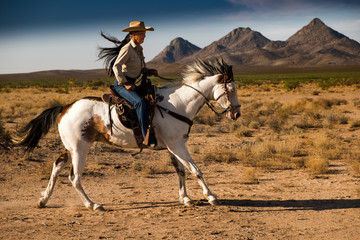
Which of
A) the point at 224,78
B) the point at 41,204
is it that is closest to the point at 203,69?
the point at 224,78

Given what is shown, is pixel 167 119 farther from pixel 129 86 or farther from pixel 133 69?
pixel 133 69

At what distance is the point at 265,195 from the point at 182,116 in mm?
2708

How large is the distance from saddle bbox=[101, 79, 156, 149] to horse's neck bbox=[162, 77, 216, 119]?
0.41 meters

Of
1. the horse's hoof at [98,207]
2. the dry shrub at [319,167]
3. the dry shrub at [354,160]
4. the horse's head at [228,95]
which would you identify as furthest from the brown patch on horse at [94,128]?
the dry shrub at [354,160]

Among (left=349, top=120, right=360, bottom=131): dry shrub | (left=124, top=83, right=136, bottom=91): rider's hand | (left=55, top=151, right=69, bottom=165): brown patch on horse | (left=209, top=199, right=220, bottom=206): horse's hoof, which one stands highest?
(left=124, top=83, right=136, bottom=91): rider's hand

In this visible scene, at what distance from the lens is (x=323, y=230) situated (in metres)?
5.44

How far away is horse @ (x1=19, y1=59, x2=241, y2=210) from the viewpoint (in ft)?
19.9

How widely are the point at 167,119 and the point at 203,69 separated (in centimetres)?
122

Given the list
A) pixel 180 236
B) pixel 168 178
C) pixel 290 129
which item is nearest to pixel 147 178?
pixel 168 178

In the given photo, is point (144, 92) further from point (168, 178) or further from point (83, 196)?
point (168, 178)

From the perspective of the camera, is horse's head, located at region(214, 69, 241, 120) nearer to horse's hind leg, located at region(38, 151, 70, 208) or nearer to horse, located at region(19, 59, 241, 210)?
horse, located at region(19, 59, 241, 210)

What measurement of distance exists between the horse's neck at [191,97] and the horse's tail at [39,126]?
227cm

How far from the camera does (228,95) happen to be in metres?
6.13

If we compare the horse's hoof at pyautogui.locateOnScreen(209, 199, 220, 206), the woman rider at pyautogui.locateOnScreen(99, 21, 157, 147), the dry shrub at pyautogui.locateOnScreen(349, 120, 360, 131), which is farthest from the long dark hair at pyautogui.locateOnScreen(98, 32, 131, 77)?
the dry shrub at pyautogui.locateOnScreen(349, 120, 360, 131)
